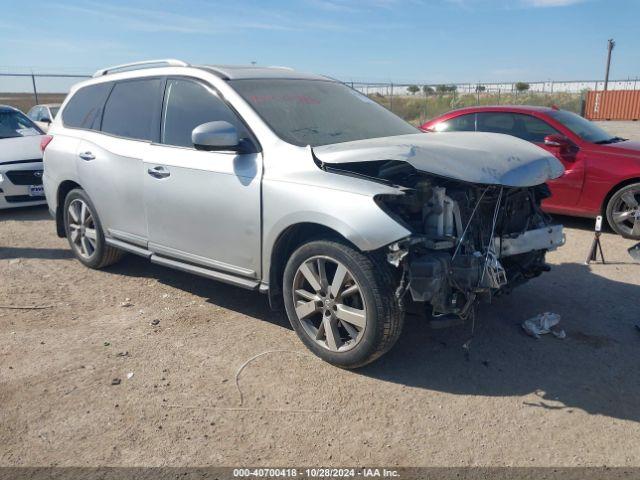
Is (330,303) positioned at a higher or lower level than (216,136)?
lower

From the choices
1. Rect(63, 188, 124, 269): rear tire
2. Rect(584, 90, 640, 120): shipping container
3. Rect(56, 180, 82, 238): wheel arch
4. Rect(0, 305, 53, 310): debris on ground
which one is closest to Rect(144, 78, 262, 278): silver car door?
Rect(63, 188, 124, 269): rear tire

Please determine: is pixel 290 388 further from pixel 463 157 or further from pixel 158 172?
pixel 158 172

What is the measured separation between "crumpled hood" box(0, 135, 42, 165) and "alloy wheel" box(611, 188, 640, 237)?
8.15 m

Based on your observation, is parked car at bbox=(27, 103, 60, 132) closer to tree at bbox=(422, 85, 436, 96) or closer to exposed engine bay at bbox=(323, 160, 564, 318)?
exposed engine bay at bbox=(323, 160, 564, 318)

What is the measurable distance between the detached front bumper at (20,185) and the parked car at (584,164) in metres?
6.65

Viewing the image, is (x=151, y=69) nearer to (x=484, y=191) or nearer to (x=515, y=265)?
(x=484, y=191)

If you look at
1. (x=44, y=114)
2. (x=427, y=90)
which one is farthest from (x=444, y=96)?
(x=44, y=114)

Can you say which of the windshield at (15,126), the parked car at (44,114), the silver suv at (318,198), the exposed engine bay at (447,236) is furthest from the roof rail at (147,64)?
the parked car at (44,114)

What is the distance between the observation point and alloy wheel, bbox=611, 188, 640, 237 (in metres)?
6.83

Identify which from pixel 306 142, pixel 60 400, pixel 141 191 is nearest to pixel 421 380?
pixel 306 142

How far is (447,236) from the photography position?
11.8 ft

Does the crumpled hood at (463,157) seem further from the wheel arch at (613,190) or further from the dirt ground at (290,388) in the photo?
the wheel arch at (613,190)

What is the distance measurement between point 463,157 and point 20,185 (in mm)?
7294

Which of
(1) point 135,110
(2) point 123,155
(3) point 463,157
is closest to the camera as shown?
(3) point 463,157
